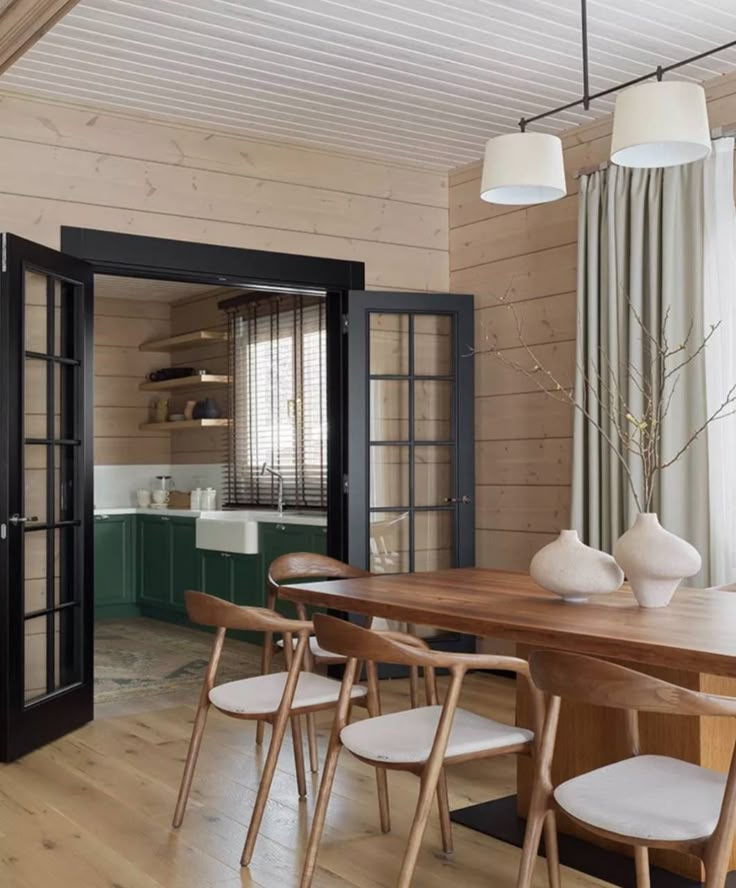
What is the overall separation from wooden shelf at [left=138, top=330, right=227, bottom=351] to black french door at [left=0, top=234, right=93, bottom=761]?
340 centimetres

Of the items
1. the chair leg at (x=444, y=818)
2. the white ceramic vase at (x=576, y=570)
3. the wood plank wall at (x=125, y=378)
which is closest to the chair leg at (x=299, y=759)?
the chair leg at (x=444, y=818)

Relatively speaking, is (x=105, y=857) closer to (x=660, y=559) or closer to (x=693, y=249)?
(x=660, y=559)

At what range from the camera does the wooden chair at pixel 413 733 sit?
102 inches

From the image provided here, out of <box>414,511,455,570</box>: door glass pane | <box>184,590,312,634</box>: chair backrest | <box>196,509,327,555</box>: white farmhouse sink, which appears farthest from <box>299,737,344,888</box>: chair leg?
<box>196,509,327,555</box>: white farmhouse sink

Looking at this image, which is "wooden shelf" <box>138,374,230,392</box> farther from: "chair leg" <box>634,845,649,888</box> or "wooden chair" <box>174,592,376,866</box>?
"chair leg" <box>634,845,649,888</box>

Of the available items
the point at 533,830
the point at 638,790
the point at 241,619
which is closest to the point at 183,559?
the point at 241,619

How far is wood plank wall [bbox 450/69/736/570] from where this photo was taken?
219 inches

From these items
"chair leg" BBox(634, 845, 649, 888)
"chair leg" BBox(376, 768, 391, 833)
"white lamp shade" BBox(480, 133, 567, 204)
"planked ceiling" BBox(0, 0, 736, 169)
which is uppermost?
"planked ceiling" BBox(0, 0, 736, 169)

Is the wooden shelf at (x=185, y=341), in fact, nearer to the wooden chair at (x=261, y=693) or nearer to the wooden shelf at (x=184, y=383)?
the wooden shelf at (x=184, y=383)

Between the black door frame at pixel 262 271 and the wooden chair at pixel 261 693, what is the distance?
224 centimetres

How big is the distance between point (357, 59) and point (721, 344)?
1.95 metres

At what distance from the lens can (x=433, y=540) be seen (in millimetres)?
5977

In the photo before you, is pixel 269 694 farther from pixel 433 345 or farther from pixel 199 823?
pixel 433 345

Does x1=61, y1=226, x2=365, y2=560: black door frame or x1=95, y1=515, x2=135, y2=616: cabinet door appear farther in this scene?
x1=95, y1=515, x2=135, y2=616: cabinet door
